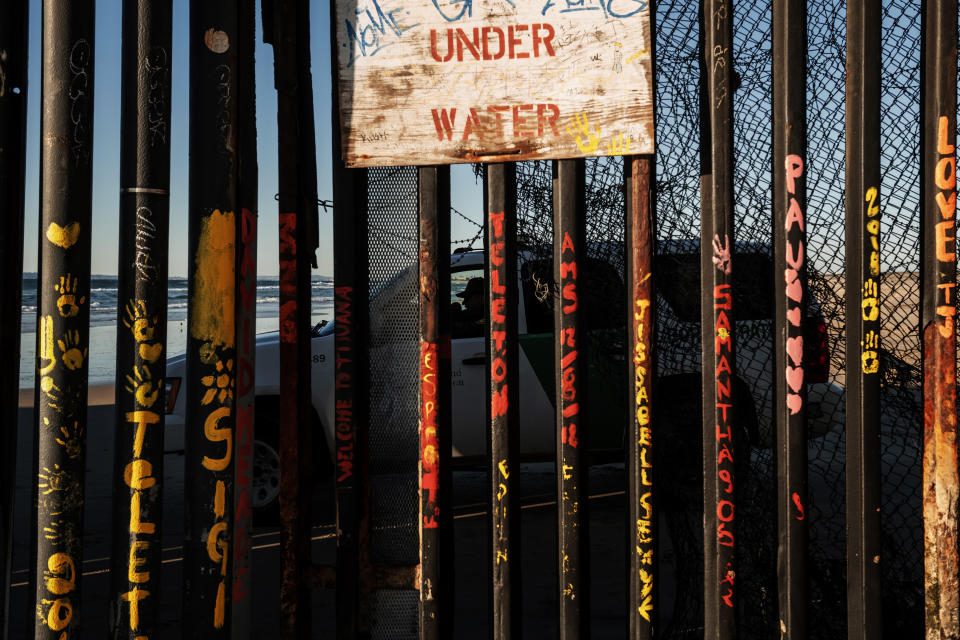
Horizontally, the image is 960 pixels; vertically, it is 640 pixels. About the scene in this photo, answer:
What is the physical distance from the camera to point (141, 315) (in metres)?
2.15

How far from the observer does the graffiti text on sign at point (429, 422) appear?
7.63ft

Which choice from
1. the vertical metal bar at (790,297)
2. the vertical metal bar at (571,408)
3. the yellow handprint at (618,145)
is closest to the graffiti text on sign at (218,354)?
the vertical metal bar at (571,408)

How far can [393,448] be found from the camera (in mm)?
2455

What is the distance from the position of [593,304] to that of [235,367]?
8.49ft

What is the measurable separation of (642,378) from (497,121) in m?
0.84

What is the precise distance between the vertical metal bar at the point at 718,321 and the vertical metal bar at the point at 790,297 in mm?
135

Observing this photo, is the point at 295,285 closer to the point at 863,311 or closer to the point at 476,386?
the point at 863,311

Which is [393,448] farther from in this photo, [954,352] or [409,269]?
[954,352]

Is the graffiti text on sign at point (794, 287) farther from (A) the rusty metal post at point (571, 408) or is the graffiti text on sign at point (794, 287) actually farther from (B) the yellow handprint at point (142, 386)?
(B) the yellow handprint at point (142, 386)

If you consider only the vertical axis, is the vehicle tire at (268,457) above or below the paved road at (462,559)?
above

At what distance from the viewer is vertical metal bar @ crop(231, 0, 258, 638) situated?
7.33 ft

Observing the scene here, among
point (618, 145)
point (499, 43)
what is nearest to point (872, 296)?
point (618, 145)

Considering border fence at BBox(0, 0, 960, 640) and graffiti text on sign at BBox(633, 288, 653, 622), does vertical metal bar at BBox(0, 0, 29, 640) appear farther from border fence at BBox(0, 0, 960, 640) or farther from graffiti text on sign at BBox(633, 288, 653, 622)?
graffiti text on sign at BBox(633, 288, 653, 622)

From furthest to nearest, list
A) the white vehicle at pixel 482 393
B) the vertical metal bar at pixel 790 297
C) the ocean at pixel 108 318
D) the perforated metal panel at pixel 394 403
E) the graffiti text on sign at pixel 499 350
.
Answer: the ocean at pixel 108 318 < the white vehicle at pixel 482 393 < the perforated metal panel at pixel 394 403 < the graffiti text on sign at pixel 499 350 < the vertical metal bar at pixel 790 297
